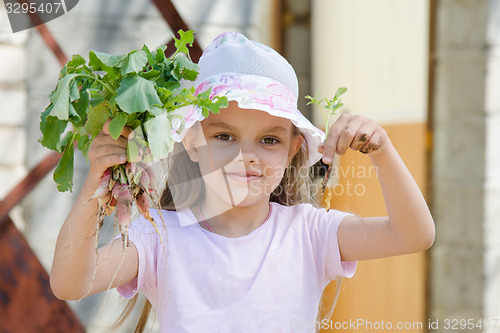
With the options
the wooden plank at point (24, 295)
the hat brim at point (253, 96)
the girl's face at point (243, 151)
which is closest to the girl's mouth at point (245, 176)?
the girl's face at point (243, 151)

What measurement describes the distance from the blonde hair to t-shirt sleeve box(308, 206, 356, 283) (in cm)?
18

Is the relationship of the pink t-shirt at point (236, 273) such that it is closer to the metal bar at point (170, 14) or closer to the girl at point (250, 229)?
the girl at point (250, 229)

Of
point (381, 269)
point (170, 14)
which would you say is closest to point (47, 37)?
point (170, 14)

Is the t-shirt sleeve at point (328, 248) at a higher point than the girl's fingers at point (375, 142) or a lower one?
lower

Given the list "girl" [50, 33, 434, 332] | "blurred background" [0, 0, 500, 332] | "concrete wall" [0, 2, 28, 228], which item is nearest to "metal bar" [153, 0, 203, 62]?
"blurred background" [0, 0, 500, 332]

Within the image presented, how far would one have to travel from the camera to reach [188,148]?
1.62m

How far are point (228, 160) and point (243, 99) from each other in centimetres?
15

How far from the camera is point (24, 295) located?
258 cm

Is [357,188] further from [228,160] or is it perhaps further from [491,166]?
[228,160]

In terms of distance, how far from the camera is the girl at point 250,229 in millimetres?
1439

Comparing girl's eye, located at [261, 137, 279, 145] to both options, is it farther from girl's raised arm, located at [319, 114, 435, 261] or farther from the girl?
girl's raised arm, located at [319, 114, 435, 261]

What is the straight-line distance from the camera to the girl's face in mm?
1457

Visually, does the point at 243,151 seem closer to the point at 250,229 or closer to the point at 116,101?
the point at 250,229

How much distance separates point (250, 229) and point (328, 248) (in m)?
0.21
